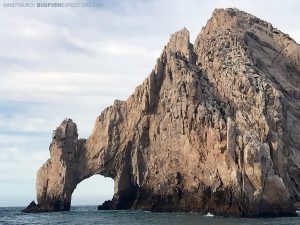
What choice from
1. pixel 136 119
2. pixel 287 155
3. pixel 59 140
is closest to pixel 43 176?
pixel 59 140

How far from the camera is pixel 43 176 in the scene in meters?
85.4

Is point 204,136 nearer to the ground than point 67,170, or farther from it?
farther from it

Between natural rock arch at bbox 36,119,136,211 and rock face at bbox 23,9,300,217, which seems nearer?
rock face at bbox 23,9,300,217

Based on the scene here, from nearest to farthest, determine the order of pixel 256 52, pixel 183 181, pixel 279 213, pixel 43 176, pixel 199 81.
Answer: pixel 279 213 → pixel 183 181 → pixel 199 81 → pixel 43 176 → pixel 256 52

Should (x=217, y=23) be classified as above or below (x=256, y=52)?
above

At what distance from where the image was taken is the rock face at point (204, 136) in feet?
213

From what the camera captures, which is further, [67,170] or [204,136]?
[67,170]

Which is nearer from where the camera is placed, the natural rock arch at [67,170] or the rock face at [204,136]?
the rock face at [204,136]

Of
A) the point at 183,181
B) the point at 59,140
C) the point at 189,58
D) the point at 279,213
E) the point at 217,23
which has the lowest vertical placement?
the point at 279,213

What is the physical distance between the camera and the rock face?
64.9m

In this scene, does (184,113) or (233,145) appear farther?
(184,113)

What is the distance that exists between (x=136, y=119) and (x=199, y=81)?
1259 cm

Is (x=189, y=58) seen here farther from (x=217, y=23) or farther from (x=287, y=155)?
(x=287, y=155)

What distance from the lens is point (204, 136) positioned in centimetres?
7325
